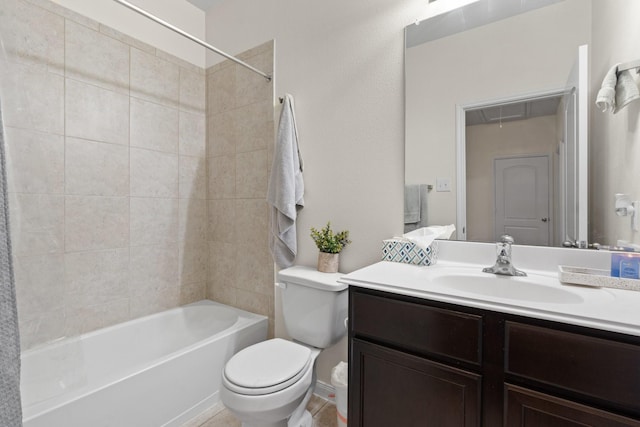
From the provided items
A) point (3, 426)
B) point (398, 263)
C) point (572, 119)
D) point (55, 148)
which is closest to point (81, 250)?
point (55, 148)

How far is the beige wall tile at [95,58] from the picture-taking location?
171 cm

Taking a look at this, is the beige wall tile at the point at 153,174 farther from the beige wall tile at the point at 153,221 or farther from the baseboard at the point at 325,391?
the baseboard at the point at 325,391

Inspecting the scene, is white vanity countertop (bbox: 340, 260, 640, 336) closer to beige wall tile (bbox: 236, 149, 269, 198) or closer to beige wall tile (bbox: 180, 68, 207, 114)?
beige wall tile (bbox: 236, 149, 269, 198)

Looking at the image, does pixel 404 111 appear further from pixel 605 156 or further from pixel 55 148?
pixel 55 148

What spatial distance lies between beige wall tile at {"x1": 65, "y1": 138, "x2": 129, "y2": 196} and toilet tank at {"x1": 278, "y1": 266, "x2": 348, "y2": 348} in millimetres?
1243

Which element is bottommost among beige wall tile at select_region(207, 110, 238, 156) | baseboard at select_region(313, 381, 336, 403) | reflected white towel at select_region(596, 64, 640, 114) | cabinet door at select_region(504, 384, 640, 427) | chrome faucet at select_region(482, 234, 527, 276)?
baseboard at select_region(313, 381, 336, 403)

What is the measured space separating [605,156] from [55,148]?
2554mm

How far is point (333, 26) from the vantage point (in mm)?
1703

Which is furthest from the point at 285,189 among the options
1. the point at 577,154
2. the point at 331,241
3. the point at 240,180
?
the point at 577,154

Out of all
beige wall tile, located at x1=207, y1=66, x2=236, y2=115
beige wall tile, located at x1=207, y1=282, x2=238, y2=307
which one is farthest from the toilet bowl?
beige wall tile, located at x1=207, y1=66, x2=236, y2=115

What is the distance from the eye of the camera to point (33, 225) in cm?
86

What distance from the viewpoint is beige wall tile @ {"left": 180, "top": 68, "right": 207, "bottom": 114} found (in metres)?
2.28

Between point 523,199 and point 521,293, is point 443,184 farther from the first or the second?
point 521,293

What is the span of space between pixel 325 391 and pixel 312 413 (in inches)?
6.1
